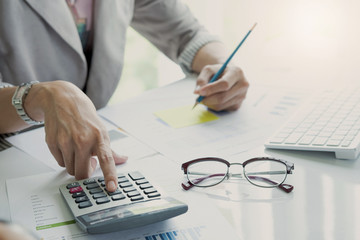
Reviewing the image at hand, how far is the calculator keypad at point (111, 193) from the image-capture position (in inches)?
24.8

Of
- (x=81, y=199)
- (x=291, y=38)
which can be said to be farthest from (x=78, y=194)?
(x=291, y=38)

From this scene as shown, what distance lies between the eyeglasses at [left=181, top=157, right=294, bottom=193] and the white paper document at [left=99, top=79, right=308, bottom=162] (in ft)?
0.18

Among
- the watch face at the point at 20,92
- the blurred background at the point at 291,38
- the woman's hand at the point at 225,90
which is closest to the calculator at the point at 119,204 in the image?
the watch face at the point at 20,92

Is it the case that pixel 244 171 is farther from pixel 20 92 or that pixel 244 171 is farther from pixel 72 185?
pixel 20 92

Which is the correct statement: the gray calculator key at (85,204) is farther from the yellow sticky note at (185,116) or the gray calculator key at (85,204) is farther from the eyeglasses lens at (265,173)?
the yellow sticky note at (185,116)

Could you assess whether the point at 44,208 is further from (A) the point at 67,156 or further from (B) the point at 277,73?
(B) the point at 277,73

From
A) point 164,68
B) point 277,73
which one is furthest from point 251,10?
point 277,73

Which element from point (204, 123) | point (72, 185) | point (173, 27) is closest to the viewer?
point (72, 185)

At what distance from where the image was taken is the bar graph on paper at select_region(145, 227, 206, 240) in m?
0.57

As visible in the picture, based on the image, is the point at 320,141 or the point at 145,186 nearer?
the point at 145,186

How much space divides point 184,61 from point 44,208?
788 millimetres

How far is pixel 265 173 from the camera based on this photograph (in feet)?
2.43

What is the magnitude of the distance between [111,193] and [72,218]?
6cm

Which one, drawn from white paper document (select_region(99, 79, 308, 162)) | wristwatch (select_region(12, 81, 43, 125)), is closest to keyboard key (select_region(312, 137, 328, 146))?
white paper document (select_region(99, 79, 308, 162))
